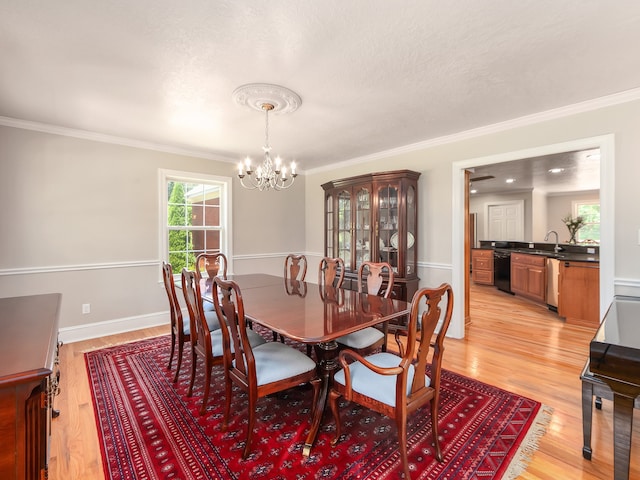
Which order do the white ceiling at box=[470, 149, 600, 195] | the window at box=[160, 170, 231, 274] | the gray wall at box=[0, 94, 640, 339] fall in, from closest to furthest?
the gray wall at box=[0, 94, 640, 339] < the window at box=[160, 170, 231, 274] < the white ceiling at box=[470, 149, 600, 195]

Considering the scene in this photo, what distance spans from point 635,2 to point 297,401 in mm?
3078

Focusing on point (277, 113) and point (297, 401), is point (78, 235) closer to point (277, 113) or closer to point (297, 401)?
point (277, 113)

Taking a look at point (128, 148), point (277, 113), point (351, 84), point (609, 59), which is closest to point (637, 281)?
point (609, 59)

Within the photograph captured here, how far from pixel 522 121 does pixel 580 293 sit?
276 cm

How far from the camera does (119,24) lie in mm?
1680

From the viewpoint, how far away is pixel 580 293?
4.21m

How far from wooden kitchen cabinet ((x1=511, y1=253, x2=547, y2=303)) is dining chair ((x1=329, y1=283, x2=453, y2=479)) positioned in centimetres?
470

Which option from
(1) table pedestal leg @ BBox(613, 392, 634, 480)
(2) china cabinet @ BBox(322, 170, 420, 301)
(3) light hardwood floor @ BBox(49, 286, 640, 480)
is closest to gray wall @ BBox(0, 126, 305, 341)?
(3) light hardwood floor @ BBox(49, 286, 640, 480)

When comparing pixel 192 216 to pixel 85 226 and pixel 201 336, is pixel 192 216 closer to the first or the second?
pixel 85 226

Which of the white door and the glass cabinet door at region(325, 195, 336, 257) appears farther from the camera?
the white door

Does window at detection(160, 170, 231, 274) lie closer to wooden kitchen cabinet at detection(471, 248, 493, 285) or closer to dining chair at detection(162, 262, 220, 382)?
dining chair at detection(162, 262, 220, 382)

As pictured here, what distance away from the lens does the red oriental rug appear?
1627 millimetres

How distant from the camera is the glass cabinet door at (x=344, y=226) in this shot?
4461 millimetres

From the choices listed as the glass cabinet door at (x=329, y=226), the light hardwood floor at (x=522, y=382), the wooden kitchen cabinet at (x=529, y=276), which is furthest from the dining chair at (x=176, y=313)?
the wooden kitchen cabinet at (x=529, y=276)
